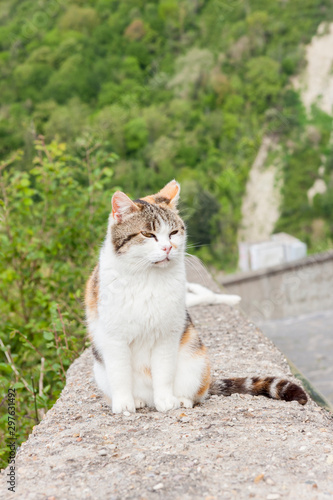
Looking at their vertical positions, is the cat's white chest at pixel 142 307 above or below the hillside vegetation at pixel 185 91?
below

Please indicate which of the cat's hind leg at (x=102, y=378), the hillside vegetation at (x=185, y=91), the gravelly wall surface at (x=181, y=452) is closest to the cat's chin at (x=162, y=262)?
the cat's hind leg at (x=102, y=378)

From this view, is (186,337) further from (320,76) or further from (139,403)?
(320,76)

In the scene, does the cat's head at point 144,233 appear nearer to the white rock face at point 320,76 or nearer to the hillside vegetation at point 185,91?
the hillside vegetation at point 185,91

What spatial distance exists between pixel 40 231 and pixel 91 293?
9.60 feet

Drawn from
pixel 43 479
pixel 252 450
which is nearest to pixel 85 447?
pixel 43 479

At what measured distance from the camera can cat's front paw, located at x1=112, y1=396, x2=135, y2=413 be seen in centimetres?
254

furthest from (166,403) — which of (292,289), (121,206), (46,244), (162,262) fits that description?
(292,289)

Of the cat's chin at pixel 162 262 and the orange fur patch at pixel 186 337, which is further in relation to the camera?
the orange fur patch at pixel 186 337

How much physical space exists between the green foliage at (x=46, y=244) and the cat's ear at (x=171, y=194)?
6.66 feet

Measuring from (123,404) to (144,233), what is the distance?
31.5 inches

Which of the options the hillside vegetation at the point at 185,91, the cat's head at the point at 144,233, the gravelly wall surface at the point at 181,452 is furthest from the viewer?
the hillside vegetation at the point at 185,91

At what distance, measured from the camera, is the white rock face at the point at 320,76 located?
4334 cm

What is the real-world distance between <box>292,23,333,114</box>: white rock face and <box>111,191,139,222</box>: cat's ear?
4370 centimetres

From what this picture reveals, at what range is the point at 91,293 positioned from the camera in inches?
109
